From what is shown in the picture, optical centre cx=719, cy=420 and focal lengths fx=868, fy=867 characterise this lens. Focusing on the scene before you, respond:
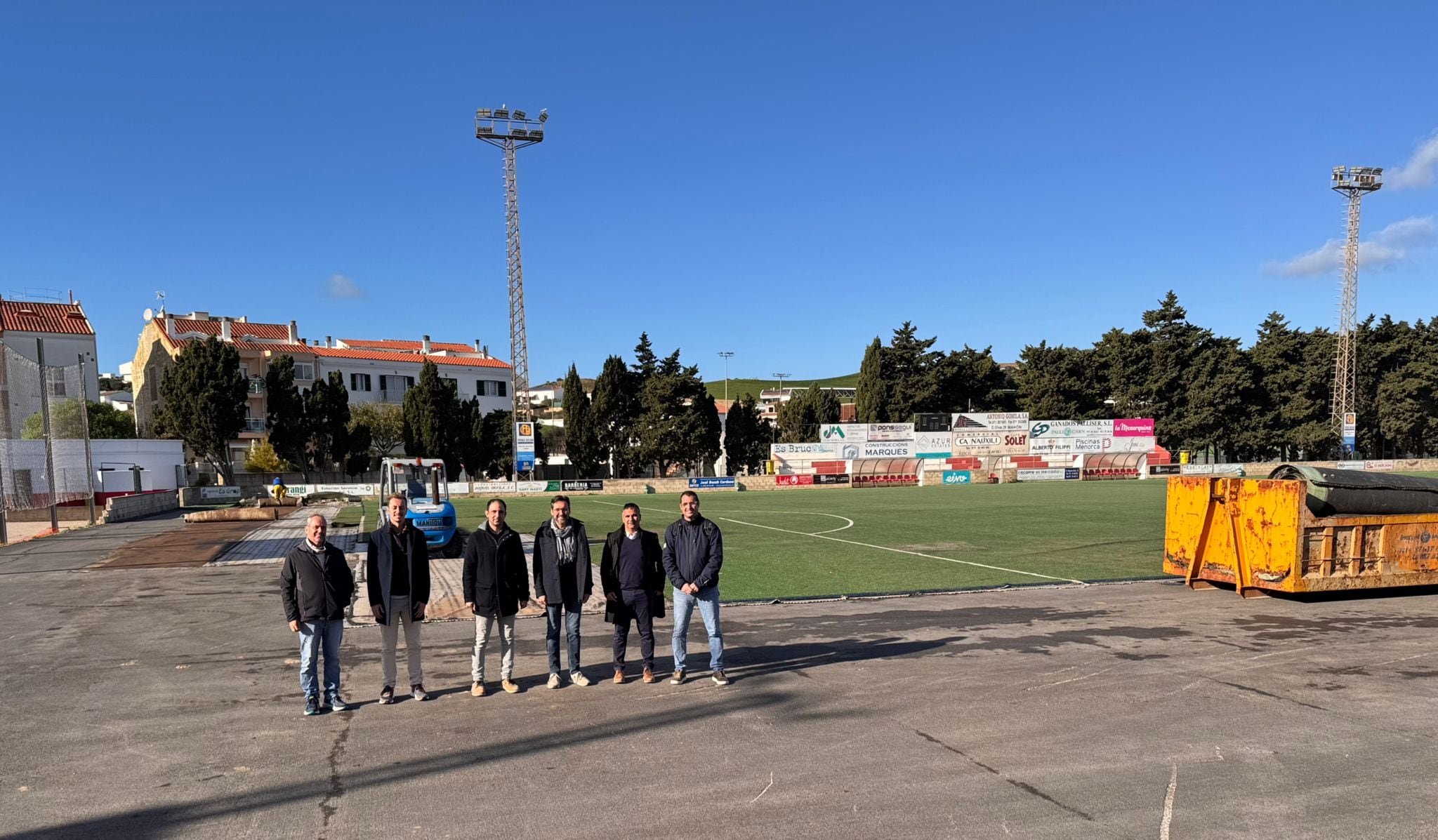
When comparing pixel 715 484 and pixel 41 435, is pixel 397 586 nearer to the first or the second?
pixel 41 435

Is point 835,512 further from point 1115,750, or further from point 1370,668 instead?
point 1115,750

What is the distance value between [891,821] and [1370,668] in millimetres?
6402

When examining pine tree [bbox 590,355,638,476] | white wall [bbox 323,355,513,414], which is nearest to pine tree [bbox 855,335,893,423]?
pine tree [bbox 590,355,638,476]

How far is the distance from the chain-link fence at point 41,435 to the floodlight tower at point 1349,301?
7722 cm

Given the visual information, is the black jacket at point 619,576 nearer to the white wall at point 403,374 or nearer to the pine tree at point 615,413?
the pine tree at point 615,413

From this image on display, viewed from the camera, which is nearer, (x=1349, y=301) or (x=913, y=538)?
(x=913, y=538)

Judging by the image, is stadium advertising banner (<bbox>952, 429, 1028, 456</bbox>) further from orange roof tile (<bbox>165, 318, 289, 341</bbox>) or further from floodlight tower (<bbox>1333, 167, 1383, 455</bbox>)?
orange roof tile (<bbox>165, 318, 289, 341</bbox>)

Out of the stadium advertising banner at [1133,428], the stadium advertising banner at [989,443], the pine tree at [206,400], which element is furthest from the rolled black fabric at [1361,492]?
the pine tree at [206,400]

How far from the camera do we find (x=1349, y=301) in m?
65.1

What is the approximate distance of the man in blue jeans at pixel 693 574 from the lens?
8023 mm

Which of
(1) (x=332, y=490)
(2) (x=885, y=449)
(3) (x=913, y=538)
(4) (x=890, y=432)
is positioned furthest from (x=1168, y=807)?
(4) (x=890, y=432)

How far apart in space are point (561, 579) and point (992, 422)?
58.6m

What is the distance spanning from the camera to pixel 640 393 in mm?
65688

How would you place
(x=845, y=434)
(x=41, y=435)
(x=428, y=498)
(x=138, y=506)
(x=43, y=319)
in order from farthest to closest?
(x=845, y=434) → (x=43, y=319) → (x=138, y=506) → (x=41, y=435) → (x=428, y=498)
